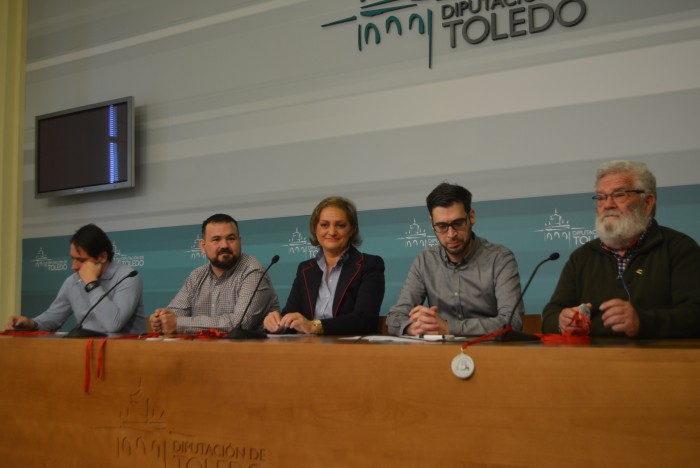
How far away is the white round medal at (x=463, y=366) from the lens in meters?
1.43

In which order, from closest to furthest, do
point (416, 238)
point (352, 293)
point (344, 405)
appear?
point (344, 405)
point (352, 293)
point (416, 238)

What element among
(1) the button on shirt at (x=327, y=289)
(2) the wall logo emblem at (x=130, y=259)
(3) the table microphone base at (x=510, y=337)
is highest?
(2) the wall logo emblem at (x=130, y=259)

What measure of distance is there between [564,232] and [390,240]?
98 centimetres

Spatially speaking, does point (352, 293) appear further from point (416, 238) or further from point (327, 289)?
point (416, 238)

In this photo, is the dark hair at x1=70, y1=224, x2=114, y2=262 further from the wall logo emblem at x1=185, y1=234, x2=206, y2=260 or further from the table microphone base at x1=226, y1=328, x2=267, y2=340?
the table microphone base at x1=226, y1=328, x2=267, y2=340

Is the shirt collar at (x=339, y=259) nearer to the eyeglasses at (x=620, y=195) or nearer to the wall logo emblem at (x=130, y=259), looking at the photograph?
the eyeglasses at (x=620, y=195)

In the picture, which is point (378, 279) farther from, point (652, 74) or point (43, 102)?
point (43, 102)

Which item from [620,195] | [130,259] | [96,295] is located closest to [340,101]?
[96,295]

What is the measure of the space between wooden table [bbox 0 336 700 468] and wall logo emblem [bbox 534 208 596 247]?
1791 millimetres

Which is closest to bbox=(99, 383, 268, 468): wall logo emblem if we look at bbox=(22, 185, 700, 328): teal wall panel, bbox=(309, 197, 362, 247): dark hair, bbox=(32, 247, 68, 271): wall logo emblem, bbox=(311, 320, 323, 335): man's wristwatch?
bbox=(311, 320, 323, 335): man's wristwatch

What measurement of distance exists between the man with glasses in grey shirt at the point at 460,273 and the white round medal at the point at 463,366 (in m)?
1.15

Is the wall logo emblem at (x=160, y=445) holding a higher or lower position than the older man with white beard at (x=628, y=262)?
lower

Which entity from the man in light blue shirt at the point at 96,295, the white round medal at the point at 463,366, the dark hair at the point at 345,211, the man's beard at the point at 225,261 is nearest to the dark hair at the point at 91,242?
the man in light blue shirt at the point at 96,295

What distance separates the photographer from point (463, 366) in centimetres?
144
